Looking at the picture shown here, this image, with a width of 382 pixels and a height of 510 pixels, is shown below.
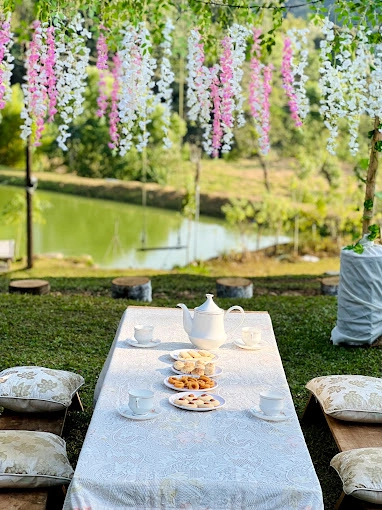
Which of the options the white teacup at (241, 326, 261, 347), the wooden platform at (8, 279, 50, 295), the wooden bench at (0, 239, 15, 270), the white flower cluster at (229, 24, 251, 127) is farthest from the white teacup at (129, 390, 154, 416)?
the wooden bench at (0, 239, 15, 270)

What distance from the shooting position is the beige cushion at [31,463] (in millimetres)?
2766

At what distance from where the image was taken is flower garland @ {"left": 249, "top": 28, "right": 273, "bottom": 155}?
507cm

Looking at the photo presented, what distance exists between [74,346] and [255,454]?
3.11m

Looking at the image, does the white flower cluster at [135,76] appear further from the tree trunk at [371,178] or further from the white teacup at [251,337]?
the tree trunk at [371,178]

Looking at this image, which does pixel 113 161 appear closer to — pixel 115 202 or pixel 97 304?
pixel 115 202

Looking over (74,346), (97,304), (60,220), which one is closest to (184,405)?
(74,346)

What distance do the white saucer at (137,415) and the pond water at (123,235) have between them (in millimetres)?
8833

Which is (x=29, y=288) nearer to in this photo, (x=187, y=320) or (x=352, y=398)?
(x=187, y=320)

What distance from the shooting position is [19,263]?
11.6 m

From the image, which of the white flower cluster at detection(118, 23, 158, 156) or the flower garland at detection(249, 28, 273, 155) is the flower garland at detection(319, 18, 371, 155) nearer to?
the flower garland at detection(249, 28, 273, 155)

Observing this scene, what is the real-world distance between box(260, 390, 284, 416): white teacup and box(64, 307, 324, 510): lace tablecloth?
0.04 meters

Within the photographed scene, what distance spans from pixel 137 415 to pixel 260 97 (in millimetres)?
3276

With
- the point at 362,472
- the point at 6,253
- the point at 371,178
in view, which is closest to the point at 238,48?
the point at 371,178

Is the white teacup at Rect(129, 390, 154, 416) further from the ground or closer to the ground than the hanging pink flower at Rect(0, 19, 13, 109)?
closer to the ground
